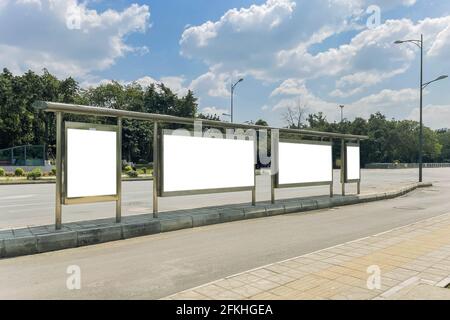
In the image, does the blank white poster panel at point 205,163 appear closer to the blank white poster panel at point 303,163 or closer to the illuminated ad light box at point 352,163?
the blank white poster panel at point 303,163

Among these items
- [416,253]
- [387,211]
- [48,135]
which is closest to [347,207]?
[387,211]

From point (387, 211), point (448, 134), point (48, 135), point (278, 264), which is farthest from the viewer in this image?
point (448, 134)

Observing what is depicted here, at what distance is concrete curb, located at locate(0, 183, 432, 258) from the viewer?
6102mm

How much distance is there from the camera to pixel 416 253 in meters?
6.04

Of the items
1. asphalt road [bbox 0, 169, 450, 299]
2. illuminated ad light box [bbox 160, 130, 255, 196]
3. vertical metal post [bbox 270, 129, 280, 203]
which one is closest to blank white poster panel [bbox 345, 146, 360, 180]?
vertical metal post [bbox 270, 129, 280, 203]

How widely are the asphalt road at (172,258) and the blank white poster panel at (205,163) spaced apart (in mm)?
1038

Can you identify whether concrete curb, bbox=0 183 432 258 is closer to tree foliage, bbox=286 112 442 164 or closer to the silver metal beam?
the silver metal beam

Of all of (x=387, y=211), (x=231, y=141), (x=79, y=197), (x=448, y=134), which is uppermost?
(x=448, y=134)

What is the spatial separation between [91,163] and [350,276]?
473 centimetres

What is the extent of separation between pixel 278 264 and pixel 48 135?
144 feet

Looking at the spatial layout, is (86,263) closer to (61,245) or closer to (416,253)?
(61,245)

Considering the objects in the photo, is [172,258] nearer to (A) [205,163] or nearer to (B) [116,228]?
(B) [116,228]

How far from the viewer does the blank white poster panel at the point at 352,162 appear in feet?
45.1

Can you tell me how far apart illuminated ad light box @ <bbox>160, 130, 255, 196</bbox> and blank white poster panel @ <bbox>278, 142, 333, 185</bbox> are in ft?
3.92
